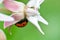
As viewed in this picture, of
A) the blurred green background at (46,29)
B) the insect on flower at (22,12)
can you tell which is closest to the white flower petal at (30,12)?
the insect on flower at (22,12)

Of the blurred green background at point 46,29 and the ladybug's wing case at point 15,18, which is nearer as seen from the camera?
the ladybug's wing case at point 15,18

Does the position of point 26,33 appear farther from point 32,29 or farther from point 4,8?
point 4,8

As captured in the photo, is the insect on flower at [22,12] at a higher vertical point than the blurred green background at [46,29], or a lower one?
higher

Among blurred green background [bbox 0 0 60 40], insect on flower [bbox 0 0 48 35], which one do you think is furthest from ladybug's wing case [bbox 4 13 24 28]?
blurred green background [bbox 0 0 60 40]

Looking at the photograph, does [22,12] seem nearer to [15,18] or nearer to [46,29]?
[15,18]

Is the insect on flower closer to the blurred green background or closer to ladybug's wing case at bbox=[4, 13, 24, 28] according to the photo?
ladybug's wing case at bbox=[4, 13, 24, 28]

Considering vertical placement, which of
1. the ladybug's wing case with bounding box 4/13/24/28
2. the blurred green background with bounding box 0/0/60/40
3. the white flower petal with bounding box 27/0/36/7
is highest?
the white flower petal with bounding box 27/0/36/7

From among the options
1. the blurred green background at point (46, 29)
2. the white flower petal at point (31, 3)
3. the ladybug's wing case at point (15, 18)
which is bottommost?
the blurred green background at point (46, 29)

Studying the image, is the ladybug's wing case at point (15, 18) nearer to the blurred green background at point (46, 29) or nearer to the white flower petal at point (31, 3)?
the white flower petal at point (31, 3)

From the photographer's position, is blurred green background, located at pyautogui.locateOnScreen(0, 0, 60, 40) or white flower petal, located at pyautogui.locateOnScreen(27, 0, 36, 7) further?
blurred green background, located at pyautogui.locateOnScreen(0, 0, 60, 40)
